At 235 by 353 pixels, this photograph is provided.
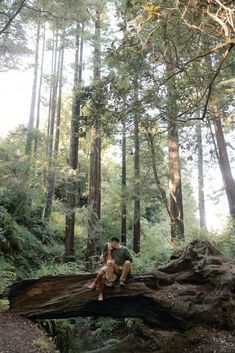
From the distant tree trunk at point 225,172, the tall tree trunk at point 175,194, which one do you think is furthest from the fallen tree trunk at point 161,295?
the distant tree trunk at point 225,172

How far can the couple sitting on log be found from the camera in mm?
7691

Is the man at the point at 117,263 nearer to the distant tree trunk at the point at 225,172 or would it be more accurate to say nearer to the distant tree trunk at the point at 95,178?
the distant tree trunk at the point at 95,178

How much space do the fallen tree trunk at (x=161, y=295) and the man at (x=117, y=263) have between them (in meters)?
0.23

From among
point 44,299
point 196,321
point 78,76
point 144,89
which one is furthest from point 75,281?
point 78,76

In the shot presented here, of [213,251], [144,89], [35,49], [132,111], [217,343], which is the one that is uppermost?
[35,49]

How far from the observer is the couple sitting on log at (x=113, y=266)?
303 inches

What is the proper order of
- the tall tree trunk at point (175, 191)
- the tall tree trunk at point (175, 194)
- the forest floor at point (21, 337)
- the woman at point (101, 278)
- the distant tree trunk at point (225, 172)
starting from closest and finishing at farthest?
the forest floor at point (21, 337), the woman at point (101, 278), the tall tree trunk at point (175, 194), the tall tree trunk at point (175, 191), the distant tree trunk at point (225, 172)

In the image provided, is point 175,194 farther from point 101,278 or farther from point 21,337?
point 21,337

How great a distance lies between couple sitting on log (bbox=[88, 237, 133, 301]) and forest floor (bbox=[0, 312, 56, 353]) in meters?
1.39

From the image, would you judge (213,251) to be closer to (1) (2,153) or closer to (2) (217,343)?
(2) (217,343)

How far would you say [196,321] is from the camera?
23.2ft

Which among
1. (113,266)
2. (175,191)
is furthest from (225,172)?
(113,266)

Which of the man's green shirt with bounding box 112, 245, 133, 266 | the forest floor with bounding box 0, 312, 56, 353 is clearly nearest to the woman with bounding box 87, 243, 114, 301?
the man's green shirt with bounding box 112, 245, 133, 266

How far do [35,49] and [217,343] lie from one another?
2080cm
